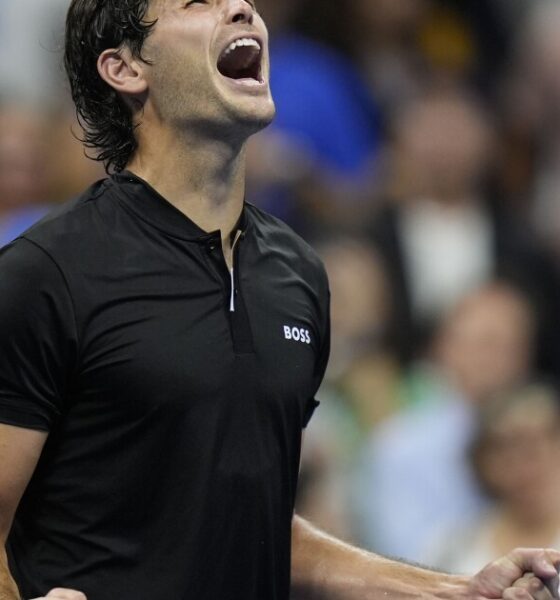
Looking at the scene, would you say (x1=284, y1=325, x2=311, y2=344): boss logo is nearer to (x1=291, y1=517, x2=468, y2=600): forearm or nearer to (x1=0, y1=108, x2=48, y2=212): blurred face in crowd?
(x1=291, y1=517, x2=468, y2=600): forearm

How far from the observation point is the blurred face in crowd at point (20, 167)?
21.1 feet

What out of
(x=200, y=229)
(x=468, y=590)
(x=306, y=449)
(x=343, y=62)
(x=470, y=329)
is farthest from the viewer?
(x=343, y=62)

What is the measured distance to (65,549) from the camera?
9.84 ft

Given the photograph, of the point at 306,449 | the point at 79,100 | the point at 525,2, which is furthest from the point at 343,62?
the point at 79,100

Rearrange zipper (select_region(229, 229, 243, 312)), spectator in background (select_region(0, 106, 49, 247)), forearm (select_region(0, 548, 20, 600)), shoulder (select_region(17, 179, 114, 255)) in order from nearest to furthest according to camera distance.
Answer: forearm (select_region(0, 548, 20, 600)) < shoulder (select_region(17, 179, 114, 255)) < zipper (select_region(229, 229, 243, 312)) < spectator in background (select_region(0, 106, 49, 247))

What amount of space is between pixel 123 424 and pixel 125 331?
0.18 meters

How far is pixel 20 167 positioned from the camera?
648 centimetres

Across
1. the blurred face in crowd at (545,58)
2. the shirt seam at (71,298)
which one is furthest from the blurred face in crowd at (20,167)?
the shirt seam at (71,298)

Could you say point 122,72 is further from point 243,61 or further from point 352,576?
point 352,576

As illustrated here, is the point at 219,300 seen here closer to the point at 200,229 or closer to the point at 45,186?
the point at 200,229

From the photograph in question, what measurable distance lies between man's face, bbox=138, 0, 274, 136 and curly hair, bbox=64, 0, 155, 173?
0.14 feet

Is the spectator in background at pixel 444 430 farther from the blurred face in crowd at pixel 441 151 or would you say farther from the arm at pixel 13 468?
the arm at pixel 13 468

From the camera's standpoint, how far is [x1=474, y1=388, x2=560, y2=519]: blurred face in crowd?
536 cm

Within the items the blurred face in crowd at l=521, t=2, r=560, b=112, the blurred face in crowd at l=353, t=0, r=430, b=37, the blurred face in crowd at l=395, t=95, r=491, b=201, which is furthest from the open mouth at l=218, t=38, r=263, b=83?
the blurred face in crowd at l=353, t=0, r=430, b=37
